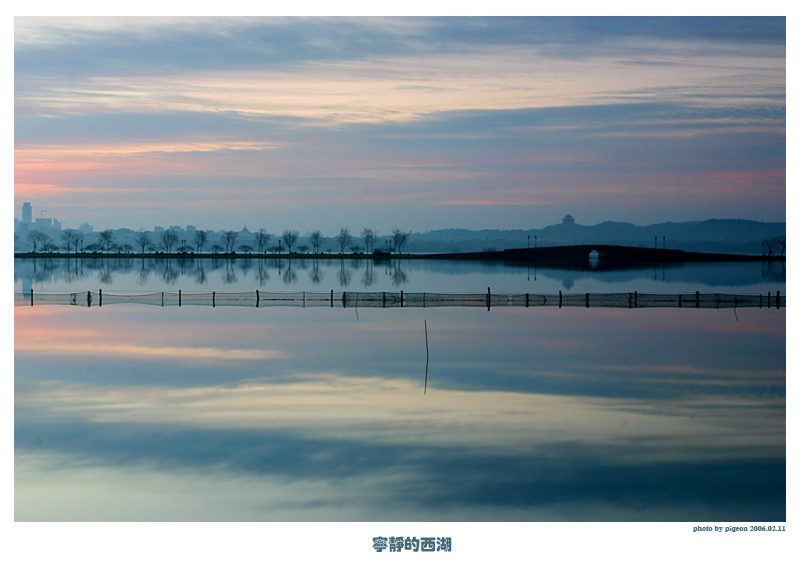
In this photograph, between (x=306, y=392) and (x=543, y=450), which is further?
(x=306, y=392)

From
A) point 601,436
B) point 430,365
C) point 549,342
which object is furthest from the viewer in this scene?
point 549,342

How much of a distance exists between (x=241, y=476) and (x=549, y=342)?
28009 millimetres

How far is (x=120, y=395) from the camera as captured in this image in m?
30.6

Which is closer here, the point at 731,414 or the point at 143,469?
the point at 143,469

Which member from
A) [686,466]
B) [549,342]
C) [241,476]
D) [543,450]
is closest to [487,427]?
[543,450]

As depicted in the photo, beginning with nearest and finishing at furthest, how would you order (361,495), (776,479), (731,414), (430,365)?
(361,495) < (776,479) < (731,414) < (430,365)

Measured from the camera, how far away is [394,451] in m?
22.3

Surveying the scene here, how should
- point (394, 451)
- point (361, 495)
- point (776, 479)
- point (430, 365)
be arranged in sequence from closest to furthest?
point (361, 495)
point (776, 479)
point (394, 451)
point (430, 365)

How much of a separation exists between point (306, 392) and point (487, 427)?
8.60m

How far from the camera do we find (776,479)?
2077 cm

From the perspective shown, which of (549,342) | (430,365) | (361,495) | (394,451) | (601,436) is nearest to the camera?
(361,495)

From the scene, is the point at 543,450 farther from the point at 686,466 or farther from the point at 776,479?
the point at 776,479

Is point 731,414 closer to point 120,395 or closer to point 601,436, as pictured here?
point 601,436

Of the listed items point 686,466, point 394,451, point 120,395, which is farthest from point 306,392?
point 686,466
